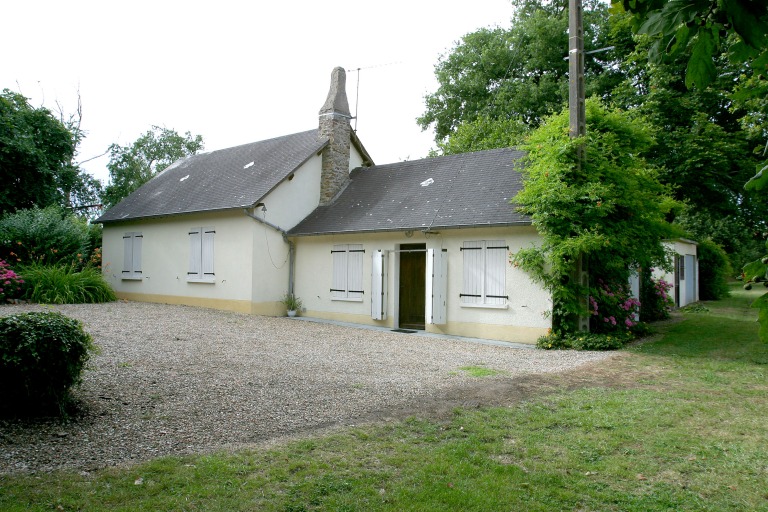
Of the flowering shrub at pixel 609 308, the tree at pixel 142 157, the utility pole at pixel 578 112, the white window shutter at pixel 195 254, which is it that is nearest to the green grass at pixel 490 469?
the utility pole at pixel 578 112

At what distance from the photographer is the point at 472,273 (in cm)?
1255

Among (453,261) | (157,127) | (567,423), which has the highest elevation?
(157,127)

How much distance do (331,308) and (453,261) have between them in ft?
13.5

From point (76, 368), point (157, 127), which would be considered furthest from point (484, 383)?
point (157, 127)

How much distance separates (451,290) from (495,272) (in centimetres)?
127

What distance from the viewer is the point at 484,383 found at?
7230mm

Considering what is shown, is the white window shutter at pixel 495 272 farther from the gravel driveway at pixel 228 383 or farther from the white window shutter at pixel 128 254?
the white window shutter at pixel 128 254

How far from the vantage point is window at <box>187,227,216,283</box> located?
54.6 ft

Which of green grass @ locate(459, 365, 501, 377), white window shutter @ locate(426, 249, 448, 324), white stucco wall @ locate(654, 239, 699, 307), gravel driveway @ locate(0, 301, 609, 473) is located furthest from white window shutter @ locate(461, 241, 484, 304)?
white stucco wall @ locate(654, 239, 699, 307)

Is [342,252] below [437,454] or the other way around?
the other way around

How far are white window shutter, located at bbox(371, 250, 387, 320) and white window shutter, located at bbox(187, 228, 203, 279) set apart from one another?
6183 millimetres

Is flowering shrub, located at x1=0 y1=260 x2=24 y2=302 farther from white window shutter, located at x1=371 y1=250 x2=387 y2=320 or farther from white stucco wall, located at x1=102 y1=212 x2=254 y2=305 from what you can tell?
white window shutter, located at x1=371 y1=250 x2=387 y2=320

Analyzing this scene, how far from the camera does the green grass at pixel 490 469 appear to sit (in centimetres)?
350

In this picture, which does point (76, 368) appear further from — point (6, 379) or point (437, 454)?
point (437, 454)
